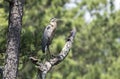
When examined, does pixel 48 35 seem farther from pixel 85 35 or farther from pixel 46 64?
pixel 85 35

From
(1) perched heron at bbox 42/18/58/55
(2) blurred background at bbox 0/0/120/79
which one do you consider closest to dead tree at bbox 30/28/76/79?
(1) perched heron at bbox 42/18/58/55

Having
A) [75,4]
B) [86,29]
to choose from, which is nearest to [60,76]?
[75,4]

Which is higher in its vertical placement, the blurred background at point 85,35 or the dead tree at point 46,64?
the dead tree at point 46,64

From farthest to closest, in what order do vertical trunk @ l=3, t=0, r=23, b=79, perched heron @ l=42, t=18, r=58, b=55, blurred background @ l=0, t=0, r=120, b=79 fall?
1. blurred background @ l=0, t=0, r=120, b=79
2. perched heron @ l=42, t=18, r=58, b=55
3. vertical trunk @ l=3, t=0, r=23, b=79

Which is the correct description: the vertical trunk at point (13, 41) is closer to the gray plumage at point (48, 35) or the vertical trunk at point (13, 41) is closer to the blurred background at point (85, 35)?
the gray plumage at point (48, 35)

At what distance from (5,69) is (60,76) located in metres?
15.5

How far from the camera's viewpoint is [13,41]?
566cm

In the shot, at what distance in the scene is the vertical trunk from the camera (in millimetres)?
5570

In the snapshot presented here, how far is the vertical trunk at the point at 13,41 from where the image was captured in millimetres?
5570

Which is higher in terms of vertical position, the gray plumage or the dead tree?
the gray plumage

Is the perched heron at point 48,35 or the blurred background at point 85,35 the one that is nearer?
the perched heron at point 48,35

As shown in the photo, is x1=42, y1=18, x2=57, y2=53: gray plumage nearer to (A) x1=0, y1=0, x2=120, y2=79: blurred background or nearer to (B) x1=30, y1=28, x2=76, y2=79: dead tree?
(B) x1=30, y1=28, x2=76, y2=79: dead tree

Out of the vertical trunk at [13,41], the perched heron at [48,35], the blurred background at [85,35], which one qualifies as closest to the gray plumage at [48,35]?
the perched heron at [48,35]

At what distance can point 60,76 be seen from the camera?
2100cm
